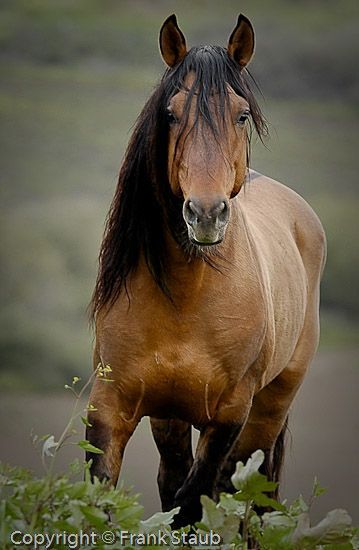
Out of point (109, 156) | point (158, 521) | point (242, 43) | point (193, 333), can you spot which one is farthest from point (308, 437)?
point (158, 521)

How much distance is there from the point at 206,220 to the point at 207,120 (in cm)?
36

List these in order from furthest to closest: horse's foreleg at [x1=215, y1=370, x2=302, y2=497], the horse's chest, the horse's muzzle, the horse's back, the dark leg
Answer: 1. horse's foreleg at [x1=215, y1=370, x2=302, y2=497]
2. the horse's back
3. the dark leg
4. the horse's chest
5. the horse's muzzle

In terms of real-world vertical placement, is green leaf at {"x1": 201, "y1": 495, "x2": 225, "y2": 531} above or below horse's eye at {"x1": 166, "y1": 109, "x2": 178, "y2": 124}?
below

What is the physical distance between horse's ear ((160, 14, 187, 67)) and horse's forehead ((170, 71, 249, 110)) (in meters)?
0.11

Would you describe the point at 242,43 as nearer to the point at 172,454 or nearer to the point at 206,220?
the point at 206,220

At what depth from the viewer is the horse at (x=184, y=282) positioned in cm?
326

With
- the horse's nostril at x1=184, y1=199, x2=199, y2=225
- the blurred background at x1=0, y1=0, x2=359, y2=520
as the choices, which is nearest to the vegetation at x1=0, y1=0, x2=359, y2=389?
the blurred background at x1=0, y1=0, x2=359, y2=520

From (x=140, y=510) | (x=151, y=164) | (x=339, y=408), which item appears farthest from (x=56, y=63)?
(x=140, y=510)

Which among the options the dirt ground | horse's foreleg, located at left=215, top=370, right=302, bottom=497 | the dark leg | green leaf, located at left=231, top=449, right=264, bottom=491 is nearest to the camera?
green leaf, located at left=231, top=449, right=264, bottom=491

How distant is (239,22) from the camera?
3365 mm

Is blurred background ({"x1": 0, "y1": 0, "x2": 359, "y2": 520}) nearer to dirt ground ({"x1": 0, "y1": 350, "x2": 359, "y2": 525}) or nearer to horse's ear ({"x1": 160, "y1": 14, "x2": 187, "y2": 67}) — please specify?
dirt ground ({"x1": 0, "y1": 350, "x2": 359, "y2": 525})

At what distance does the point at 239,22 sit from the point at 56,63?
667 centimetres

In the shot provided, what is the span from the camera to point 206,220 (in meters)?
2.96

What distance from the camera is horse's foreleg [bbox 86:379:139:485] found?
3480mm
